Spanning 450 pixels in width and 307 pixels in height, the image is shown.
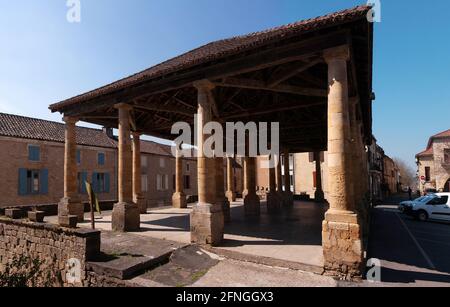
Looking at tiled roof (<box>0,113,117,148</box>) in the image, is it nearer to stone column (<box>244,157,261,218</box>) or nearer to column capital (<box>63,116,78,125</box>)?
column capital (<box>63,116,78,125</box>)

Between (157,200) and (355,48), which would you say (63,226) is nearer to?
(355,48)

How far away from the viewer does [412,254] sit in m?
7.42

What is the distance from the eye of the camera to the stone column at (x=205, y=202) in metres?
7.15

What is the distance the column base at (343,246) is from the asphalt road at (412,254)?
70 cm

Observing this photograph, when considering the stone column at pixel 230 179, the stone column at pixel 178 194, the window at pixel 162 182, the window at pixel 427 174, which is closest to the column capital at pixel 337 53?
the stone column at pixel 178 194

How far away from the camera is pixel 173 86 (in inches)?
331

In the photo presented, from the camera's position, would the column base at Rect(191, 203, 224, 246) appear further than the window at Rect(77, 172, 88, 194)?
No

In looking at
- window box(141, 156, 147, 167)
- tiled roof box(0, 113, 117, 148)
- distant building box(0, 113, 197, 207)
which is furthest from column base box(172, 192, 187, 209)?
window box(141, 156, 147, 167)

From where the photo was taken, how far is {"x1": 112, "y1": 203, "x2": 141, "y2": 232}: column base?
9141 mm

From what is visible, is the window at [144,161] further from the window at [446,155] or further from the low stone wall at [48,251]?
the window at [446,155]

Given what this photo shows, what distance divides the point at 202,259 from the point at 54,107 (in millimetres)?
9735

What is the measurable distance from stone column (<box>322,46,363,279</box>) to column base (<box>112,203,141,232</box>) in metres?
6.48

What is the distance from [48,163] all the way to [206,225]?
17.7 meters
